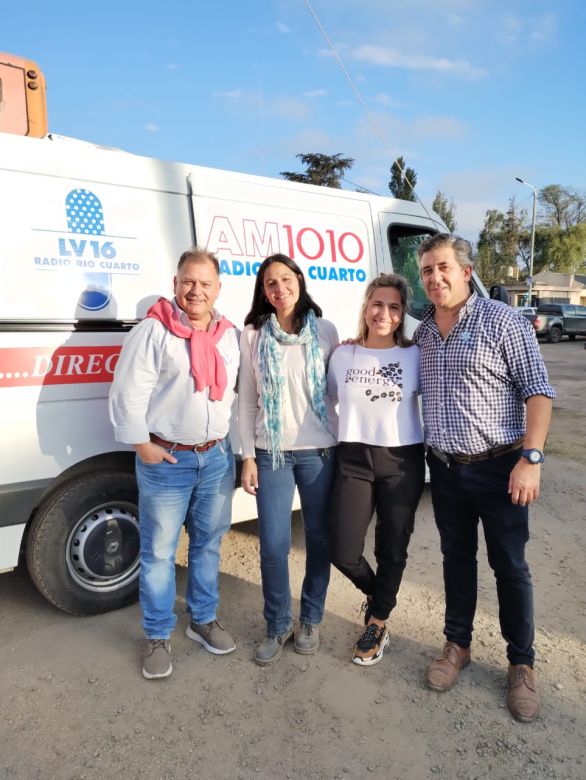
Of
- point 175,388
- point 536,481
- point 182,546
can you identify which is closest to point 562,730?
point 536,481

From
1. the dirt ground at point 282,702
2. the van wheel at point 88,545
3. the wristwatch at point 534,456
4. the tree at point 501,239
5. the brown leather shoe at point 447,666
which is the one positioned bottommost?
the dirt ground at point 282,702

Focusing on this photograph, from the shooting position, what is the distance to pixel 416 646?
2.74 meters

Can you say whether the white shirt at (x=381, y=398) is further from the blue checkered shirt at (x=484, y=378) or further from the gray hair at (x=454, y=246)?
the gray hair at (x=454, y=246)

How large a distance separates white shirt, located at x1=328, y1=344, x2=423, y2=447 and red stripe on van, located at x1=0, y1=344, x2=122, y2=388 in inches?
45.3

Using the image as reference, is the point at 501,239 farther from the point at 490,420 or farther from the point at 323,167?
the point at 490,420

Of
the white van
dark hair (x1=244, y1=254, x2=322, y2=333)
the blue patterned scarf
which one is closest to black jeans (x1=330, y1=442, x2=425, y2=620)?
the blue patterned scarf

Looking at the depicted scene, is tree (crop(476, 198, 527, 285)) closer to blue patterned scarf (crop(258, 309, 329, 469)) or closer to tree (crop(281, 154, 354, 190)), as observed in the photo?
tree (crop(281, 154, 354, 190))

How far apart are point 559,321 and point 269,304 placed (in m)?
22.5

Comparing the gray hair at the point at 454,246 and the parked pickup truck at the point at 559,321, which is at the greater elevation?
the gray hair at the point at 454,246

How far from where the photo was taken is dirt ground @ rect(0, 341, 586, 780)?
204 centimetres

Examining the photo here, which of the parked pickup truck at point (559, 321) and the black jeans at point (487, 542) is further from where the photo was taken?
the parked pickup truck at point (559, 321)

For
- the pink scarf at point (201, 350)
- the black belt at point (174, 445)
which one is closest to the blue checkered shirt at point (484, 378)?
the pink scarf at point (201, 350)

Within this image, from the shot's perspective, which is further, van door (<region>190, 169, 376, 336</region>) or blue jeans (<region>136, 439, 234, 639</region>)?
van door (<region>190, 169, 376, 336</region>)

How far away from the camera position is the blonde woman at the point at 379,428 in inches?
94.3
